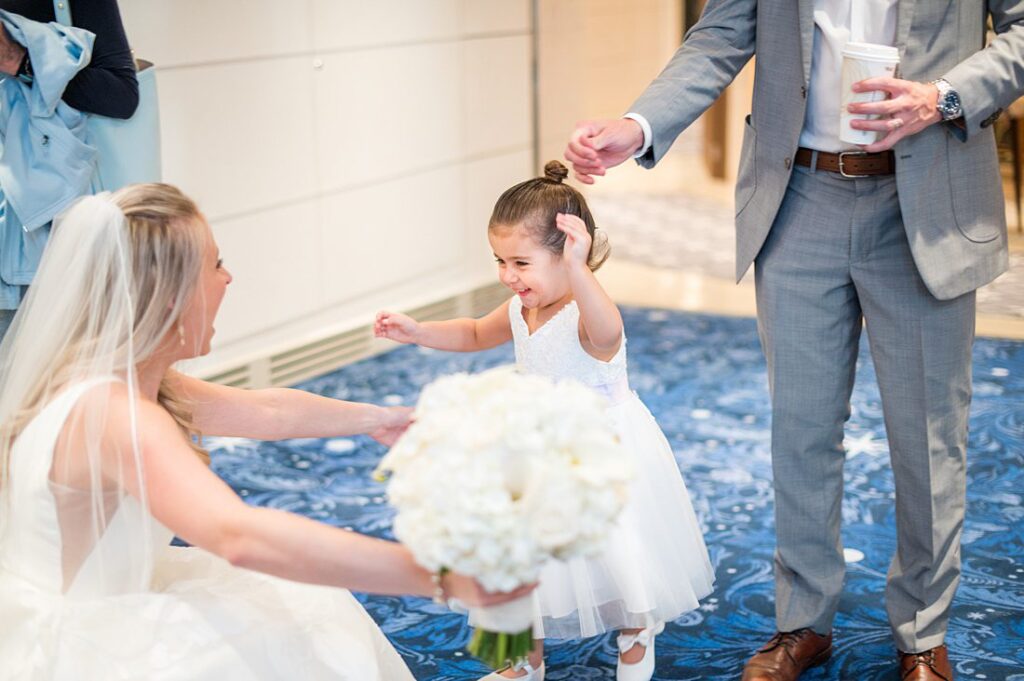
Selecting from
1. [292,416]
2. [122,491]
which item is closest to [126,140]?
[292,416]

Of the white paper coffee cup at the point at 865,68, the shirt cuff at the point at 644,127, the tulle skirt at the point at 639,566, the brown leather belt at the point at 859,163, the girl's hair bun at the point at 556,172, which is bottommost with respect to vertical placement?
the tulle skirt at the point at 639,566

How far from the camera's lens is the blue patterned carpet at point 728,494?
304 cm

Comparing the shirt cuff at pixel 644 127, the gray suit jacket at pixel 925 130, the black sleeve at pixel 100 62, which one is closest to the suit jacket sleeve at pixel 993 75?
the gray suit jacket at pixel 925 130

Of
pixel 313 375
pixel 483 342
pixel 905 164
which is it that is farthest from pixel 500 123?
pixel 905 164

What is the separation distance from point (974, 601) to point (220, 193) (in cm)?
318

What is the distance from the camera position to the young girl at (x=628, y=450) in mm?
2688

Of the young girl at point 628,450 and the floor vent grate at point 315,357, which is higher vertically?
the young girl at point 628,450

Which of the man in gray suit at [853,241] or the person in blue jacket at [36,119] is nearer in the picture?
the man in gray suit at [853,241]

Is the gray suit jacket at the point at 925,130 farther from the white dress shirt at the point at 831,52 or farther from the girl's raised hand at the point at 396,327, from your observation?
the girl's raised hand at the point at 396,327

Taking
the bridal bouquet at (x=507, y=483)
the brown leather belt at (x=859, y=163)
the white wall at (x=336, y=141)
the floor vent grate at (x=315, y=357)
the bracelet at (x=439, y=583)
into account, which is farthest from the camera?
the floor vent grate at (x=315, y=357)

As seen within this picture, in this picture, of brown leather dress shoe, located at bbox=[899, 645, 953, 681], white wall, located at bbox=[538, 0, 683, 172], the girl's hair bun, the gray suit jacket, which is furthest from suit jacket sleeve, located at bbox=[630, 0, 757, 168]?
white wall, located at bbox=[538, 0, 683, 172]

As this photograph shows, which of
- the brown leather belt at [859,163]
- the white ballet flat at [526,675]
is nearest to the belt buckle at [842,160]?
the brown leather belt at [859,163]

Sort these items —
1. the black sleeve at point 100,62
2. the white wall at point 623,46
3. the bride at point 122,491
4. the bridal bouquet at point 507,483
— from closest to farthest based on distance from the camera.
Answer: the bridal bouquet at point 507,483, the bride at point 122,491, the black sleeve at point 100,62, the white wall at point 623,46

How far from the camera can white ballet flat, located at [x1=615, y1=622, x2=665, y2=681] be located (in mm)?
2789
